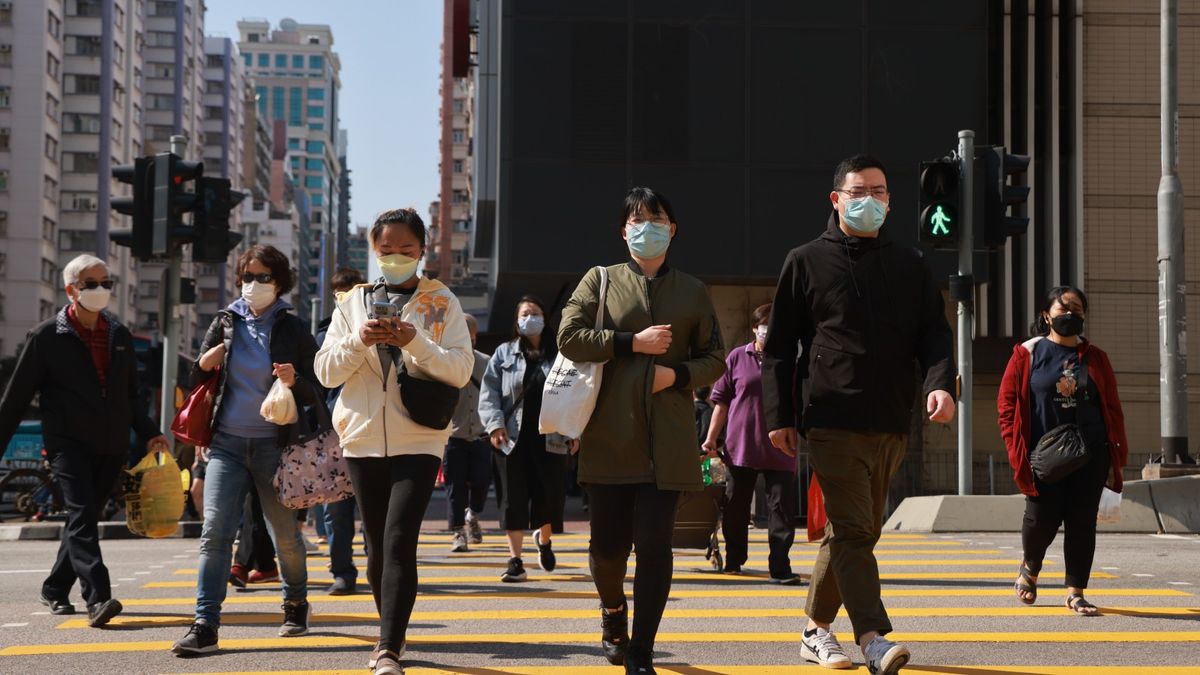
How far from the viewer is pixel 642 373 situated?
251 inches

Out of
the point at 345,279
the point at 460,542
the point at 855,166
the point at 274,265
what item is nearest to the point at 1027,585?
the point at 855,166

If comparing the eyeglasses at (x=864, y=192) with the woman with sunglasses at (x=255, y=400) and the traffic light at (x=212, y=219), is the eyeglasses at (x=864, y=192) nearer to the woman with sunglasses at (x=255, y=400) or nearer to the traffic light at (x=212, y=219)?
the woman with sunglasses at (x=255, y=400)

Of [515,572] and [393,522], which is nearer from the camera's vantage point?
[393,522]

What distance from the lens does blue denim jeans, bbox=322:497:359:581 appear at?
31.9 feet

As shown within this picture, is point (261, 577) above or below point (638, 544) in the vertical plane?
below

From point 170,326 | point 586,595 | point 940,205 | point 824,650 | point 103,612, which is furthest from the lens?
point 170,326

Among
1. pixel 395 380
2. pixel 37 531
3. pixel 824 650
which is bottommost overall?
pixel 37 531

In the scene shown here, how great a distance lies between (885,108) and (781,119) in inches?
65.7

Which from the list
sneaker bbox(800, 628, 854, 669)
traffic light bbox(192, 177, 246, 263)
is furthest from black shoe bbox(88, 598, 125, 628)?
traffic light bbox(192, 177, 246, 263)

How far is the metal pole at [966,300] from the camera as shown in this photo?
13961 millimetres

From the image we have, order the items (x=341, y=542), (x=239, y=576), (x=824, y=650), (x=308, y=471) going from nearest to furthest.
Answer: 1. (x=824, y=650)
2. (x=308, y=471)
3. (x=341, y=542)
4. (x=239, y=576)

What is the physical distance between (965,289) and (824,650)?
845 centimetres

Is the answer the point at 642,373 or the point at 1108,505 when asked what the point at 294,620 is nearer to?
the point at 642,373

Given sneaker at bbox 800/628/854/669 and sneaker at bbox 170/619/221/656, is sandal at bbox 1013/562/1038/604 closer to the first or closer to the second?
sneaker at bbox 800/628/854/669
